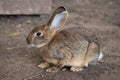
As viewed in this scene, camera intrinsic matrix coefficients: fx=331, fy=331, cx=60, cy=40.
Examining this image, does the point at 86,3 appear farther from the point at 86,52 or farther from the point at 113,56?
the point at 86,52

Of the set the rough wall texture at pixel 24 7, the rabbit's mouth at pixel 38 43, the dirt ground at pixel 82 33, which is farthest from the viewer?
the rough wall texture at pixel 24 7

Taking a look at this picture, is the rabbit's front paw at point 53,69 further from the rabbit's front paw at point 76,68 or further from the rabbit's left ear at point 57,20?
the rabbit's left ear at point 57,20

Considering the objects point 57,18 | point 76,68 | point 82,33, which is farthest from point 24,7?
point 76,68

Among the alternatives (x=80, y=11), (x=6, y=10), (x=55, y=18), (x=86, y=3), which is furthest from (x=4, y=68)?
(x=86, y=3)

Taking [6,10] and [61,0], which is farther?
[61,0]

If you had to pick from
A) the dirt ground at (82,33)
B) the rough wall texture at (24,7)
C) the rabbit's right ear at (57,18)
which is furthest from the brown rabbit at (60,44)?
the rough wall texture at (24,7)

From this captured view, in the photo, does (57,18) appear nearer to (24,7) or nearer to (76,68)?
(76,68)
